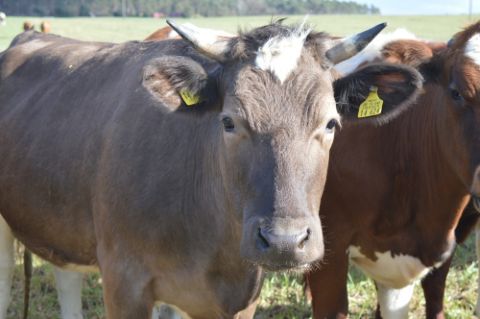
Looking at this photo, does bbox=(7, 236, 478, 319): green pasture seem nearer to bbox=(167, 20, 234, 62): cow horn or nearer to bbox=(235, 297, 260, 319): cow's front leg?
bbox=(235, 297, 260, 319): cow's front leg

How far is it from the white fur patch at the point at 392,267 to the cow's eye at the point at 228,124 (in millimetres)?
1860

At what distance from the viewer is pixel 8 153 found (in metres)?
4.98

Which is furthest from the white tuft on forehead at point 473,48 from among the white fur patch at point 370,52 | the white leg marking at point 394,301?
the white leg marking at point 394,301

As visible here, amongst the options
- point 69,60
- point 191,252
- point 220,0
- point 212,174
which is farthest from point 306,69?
point 220,0

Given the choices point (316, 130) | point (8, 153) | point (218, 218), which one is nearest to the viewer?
point (316, 130)

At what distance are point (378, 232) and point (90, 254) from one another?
1.92 metres

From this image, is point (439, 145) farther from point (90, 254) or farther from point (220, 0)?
point (220, 0)

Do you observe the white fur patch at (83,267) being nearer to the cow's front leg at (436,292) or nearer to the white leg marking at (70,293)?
the white leg marking at (70,293)

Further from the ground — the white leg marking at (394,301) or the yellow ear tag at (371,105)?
the yellow ear tag at (371,105)

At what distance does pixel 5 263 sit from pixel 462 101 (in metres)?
3.50

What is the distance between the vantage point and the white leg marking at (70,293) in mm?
5746

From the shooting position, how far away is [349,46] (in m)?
3.64

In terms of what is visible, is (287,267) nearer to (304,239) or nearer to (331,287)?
(304,239)

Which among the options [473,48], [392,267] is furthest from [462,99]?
[392,267]
